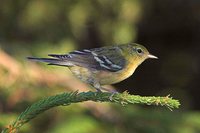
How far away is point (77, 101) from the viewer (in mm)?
2469

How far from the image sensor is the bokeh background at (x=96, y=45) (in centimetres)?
407

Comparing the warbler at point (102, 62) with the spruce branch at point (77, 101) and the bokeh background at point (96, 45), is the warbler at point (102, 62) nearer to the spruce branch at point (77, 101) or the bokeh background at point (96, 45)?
the bokeh background at point (96, 45)

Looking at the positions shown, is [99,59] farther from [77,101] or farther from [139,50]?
[77,101]

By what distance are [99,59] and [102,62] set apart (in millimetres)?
53

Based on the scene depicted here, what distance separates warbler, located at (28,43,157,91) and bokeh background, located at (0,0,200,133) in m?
0.50

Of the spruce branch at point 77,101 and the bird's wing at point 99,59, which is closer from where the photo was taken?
the spruce branch at point 77,101

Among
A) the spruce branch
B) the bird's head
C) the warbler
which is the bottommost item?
the spruce branch

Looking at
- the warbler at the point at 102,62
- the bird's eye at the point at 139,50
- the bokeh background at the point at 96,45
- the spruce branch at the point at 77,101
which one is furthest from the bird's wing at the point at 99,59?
the spruce branch at the point at 77,101

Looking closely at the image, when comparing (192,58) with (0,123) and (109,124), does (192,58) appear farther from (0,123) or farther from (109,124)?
(0,123)

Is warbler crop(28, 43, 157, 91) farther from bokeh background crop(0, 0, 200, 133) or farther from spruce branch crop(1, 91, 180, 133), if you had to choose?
spruce branch crop(1, 91, 180, 133)

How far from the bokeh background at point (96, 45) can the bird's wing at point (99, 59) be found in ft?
1.67

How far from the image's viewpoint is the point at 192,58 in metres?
7.21

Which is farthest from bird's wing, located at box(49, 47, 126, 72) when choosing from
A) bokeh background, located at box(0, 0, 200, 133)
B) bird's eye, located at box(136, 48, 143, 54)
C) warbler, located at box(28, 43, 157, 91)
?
bokeh background, located at box(0, 0, 200, 133)

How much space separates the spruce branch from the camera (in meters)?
2.33
